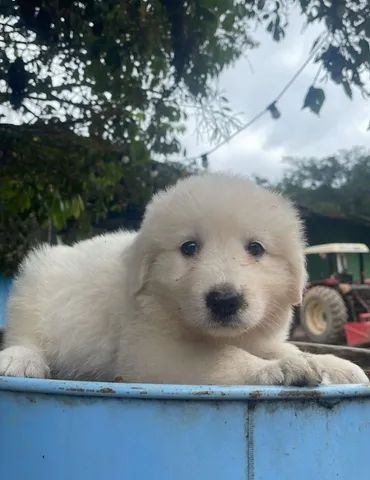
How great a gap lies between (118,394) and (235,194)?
866mm

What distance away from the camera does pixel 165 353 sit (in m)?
2.00

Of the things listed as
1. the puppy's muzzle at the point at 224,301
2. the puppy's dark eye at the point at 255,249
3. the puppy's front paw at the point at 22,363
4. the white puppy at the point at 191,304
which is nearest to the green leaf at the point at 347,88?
the white puppy at the point at 191,304

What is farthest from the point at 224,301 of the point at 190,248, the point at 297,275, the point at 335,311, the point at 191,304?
the point at 335,311

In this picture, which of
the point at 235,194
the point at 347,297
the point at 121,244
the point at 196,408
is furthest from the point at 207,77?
the point at 347,297

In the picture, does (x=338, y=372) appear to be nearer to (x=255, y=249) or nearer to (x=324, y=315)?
(x=255, y=249)

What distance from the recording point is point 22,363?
217cm

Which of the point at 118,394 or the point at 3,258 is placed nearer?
the point at 118,394

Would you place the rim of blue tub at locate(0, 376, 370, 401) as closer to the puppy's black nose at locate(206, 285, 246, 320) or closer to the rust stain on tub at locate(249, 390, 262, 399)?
the rust stain on tub at locate(249, 390, 262, 399)

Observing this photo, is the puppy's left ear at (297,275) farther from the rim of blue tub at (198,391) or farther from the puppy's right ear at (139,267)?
the rim of blue tub at (198,391)

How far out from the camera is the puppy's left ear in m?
2.21

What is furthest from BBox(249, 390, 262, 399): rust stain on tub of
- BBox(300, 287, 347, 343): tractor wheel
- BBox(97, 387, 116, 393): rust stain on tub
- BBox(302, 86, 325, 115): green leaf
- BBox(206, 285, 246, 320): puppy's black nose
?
BBox(300, 287, 347, 343): tractor wheel

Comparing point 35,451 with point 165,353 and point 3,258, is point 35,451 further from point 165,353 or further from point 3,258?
point 3,258

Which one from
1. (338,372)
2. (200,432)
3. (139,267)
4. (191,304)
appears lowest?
(200,432)

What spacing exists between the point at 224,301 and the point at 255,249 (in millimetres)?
284
